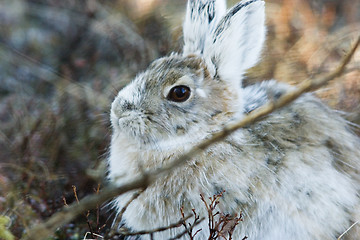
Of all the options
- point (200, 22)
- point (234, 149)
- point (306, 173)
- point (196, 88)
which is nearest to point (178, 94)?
point (196, 88)

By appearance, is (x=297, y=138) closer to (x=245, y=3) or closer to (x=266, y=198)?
(x=266, y=198)

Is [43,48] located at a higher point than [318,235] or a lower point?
higher

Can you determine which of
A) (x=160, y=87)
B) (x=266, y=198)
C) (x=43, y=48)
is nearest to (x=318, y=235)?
(x=266, y=198)

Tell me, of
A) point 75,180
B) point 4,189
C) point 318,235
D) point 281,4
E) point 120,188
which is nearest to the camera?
point 120,188

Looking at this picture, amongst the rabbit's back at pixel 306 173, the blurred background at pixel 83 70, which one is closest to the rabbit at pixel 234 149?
the rabbit's back at pixel 306 173

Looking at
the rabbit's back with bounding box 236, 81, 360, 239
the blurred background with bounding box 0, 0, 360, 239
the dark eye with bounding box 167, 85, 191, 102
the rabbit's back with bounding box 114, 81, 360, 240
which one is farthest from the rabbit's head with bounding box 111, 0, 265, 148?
the blurred background with bounding box 0, 0, 360, 239

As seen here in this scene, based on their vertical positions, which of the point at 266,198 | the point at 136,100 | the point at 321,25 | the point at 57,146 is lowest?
the point at 266,198

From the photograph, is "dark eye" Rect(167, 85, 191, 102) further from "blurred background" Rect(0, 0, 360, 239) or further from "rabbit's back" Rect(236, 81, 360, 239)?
"blurred background" Rect(0, 0, 360, 239)

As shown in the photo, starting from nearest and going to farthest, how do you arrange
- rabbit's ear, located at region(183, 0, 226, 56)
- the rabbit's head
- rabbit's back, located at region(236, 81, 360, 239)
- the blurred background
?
rabbit's back, located at region(236, 81, 360, 239) < the rabbit's head < rabbit's ear, located at region(183, 0, 226, 56) < the blurred background

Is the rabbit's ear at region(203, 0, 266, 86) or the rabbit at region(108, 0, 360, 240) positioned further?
the rabbit's ear at region(203, 0, 266, 86)
